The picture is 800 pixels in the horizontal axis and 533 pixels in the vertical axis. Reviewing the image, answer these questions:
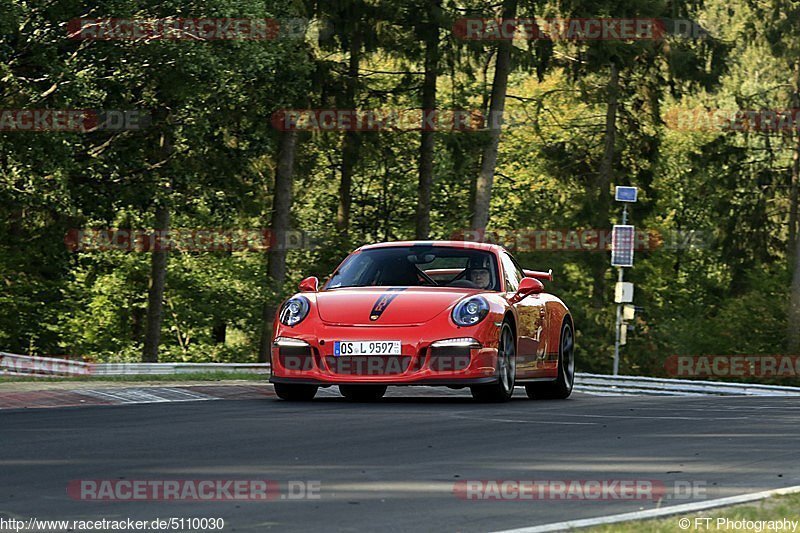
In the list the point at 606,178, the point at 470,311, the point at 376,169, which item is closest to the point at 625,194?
the point at 606,178

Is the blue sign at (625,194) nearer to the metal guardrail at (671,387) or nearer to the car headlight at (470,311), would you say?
the metal guardrail at (671,387)

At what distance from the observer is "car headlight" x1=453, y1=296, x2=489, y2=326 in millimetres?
13617

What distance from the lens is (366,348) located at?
1334 cm

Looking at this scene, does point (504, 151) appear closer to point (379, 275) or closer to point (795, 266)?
point (795, 266)

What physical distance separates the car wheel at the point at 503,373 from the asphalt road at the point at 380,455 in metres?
0.38

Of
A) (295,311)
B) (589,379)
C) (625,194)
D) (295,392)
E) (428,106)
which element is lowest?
(589,379)

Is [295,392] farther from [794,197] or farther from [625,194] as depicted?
[794,197]

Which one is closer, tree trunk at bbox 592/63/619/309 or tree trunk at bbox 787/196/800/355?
tree trunk at bbox 787/196/800/355

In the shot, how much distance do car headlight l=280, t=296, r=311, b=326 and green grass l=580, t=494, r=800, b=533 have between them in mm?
6804

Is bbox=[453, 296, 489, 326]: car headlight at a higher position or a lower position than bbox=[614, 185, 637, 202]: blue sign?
higher

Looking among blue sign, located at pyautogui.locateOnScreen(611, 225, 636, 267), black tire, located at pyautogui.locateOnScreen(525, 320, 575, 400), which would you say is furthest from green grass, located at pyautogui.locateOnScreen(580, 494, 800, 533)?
blue sign, located at pyautogui.locateOnScreen(611, 225, 636, 267)

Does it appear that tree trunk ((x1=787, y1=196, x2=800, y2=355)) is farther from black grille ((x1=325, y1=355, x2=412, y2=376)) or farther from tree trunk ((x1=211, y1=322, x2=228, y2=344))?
black grille ((x1=325, y1=355, x2=412, y2=376))

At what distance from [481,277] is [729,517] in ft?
A: 26.6

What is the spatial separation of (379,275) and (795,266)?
35.1 metres
